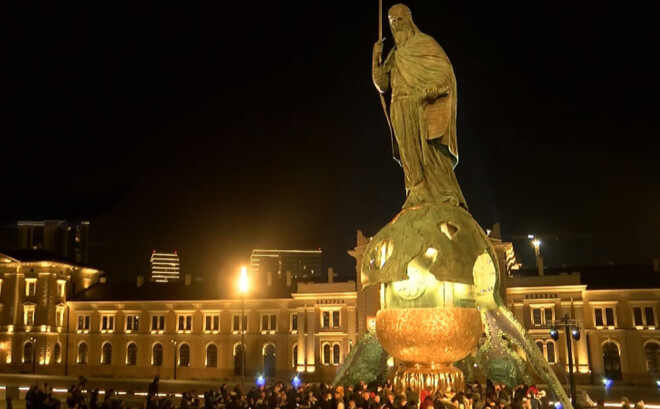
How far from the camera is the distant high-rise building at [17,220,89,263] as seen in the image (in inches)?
2918

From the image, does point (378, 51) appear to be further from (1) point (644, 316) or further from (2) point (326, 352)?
(2) point (326, 352)

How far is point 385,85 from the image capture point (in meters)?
16.0

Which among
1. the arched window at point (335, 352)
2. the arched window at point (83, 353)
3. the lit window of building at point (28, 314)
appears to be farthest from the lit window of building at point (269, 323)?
the lit window of building at point (28, 314)

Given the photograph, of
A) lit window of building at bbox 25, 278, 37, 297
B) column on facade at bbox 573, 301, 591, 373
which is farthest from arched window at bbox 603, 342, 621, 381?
lit window of building at bbox 25, 278, 37, 297

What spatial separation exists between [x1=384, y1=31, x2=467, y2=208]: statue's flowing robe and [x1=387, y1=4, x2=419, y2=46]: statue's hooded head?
0.17 m

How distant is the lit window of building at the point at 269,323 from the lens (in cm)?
5756

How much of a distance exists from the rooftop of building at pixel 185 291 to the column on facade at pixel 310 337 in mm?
2311

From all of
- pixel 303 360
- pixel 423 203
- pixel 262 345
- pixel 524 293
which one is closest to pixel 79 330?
pixel 262 345

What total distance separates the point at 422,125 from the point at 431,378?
6.18 m

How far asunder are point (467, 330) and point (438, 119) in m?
5.32

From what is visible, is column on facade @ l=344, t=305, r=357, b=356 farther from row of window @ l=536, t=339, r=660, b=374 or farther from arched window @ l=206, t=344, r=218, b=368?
row of window @ l=536, t=339, r=660, b=374

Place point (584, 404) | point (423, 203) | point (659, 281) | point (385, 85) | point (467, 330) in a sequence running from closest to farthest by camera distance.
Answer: point (467, 330)
point (423, 203)
point (385, 85)
point (584, 404)
point (659, 281)

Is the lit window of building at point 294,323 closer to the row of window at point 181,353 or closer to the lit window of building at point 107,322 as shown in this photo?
the row of window at point 181,353

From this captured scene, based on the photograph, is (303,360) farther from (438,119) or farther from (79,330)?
(438,119)
